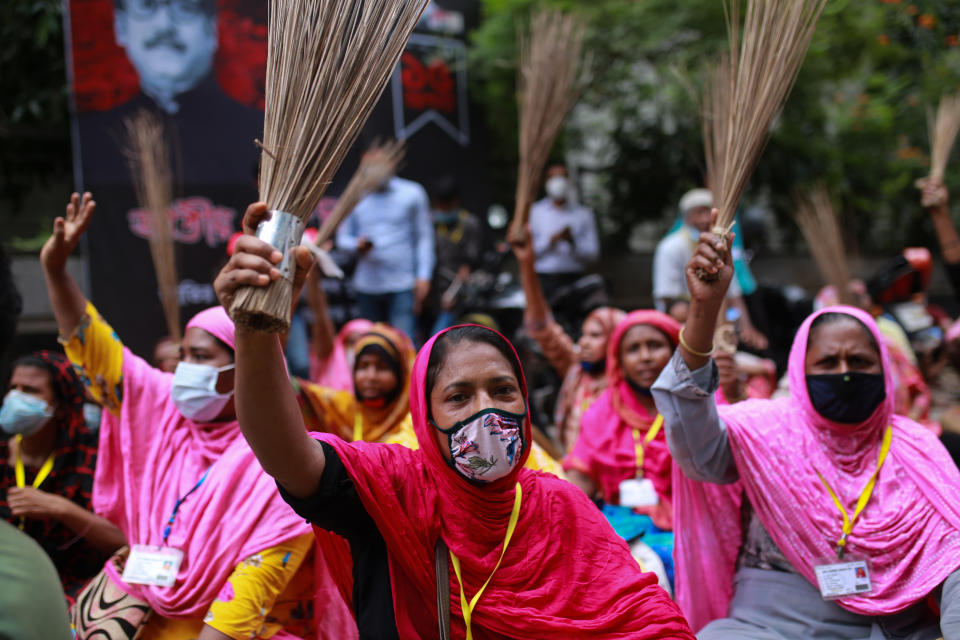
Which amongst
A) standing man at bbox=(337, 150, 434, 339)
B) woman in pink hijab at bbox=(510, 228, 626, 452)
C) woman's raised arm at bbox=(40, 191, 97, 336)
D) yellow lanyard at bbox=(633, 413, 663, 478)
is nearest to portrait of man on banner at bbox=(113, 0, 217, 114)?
standing man at bbox=(337, 150, 434, 339)

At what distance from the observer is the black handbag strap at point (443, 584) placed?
1.94 meters

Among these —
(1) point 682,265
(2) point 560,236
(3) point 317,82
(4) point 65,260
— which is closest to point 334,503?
(3) point 317,82

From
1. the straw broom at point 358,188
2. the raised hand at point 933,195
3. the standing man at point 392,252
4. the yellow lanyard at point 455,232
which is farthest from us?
the yellow lanyard at point 455,232

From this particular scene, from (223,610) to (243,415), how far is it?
1003 mm

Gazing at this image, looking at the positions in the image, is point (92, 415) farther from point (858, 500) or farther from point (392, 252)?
point (858, 500)

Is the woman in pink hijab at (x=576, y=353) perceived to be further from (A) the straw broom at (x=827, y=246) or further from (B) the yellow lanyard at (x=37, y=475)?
(A) the straw broom at (x=827, y=246)

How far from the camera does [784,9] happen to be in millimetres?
2357

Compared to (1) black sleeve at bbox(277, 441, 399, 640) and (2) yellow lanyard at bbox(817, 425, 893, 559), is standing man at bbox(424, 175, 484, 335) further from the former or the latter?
(1) black sleeve at bbox(277, 441, 399, 640)

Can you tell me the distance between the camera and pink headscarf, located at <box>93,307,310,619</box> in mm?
2523

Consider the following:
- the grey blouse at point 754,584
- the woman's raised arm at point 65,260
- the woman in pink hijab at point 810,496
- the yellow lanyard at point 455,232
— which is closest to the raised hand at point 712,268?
the woman in pink hijab at point 810,496

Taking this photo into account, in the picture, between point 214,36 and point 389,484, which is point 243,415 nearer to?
point 389,484

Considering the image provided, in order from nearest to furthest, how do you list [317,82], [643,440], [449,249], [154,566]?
1. [317,82]
2. [154,566]
3. [643,440]
4. [449,249]

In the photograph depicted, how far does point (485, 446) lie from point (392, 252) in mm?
4391

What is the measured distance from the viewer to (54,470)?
10.6 ft
